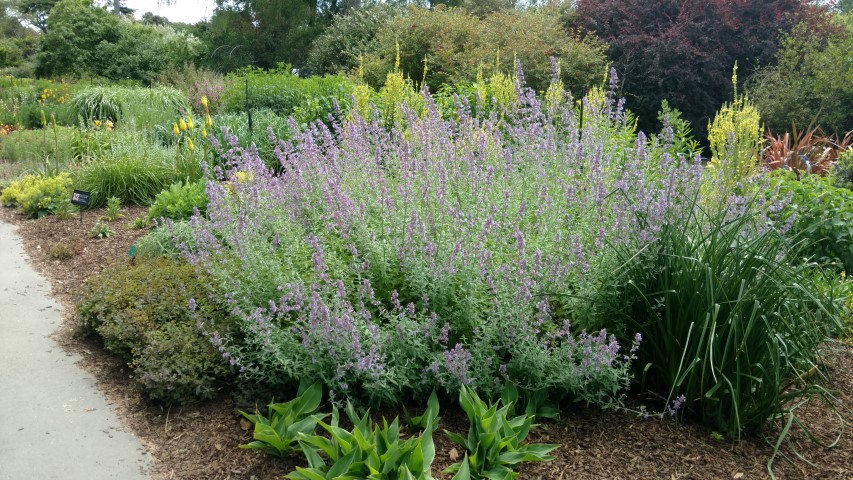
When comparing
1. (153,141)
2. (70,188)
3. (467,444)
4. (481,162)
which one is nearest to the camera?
(467,444)

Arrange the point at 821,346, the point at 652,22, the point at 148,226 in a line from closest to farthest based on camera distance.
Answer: the point at 821,346 < the point at 148,226 < the point at 652,22

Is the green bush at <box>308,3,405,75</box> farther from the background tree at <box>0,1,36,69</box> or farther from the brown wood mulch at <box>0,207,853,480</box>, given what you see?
the background tree at <box>0,1,36,69</box>

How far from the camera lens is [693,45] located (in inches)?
514

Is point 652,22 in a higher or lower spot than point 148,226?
higher

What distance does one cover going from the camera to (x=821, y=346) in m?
3.81

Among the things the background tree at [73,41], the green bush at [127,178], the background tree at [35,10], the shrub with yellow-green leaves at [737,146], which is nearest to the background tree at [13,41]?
the background tree at [35,10]

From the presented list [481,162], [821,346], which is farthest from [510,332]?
[821,346]

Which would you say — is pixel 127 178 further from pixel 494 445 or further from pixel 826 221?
pixel 826 221

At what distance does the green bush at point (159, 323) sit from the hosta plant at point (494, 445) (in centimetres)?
146

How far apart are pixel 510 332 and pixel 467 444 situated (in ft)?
1.95

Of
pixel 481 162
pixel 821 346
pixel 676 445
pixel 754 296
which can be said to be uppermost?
pixel 481 162

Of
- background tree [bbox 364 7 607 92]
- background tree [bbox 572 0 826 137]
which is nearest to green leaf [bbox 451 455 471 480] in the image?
background tree [bbox 364 7 607 92]

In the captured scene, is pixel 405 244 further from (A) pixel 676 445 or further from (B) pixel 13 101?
(B) pixel 13 101

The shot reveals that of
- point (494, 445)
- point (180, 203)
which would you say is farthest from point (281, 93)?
point (494, 445)
